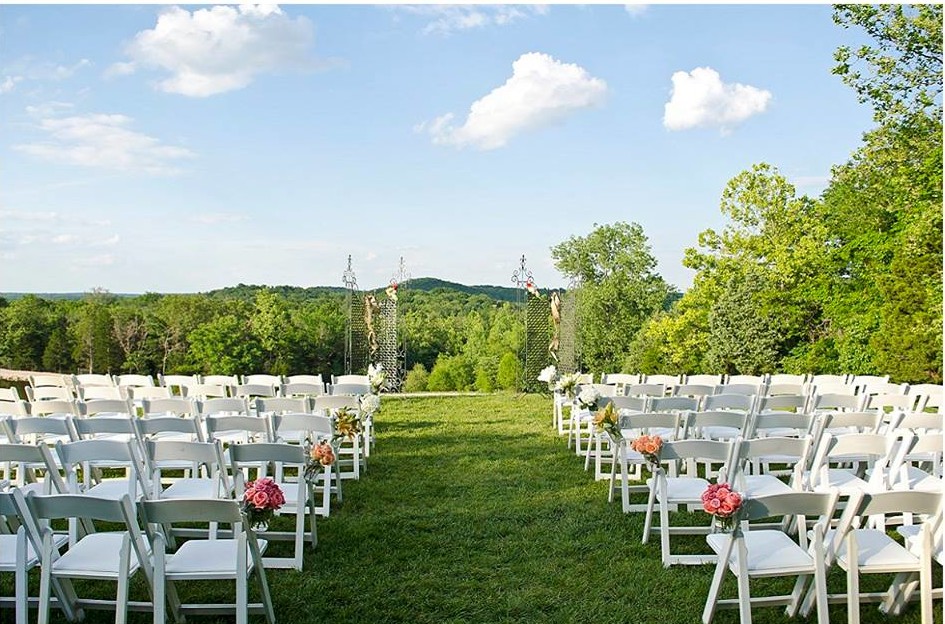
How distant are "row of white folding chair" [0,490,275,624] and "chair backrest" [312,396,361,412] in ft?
9.93

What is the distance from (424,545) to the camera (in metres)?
5.25

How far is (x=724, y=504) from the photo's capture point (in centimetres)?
347

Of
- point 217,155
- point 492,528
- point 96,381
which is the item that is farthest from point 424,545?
point 217,155

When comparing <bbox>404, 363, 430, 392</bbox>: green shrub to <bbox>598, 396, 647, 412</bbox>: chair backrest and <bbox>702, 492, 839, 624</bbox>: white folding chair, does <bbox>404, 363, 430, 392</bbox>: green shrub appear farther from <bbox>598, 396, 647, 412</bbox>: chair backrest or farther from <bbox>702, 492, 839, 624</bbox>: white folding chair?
<bbox>702, 492, 839, 624</bbox>: white folding chair

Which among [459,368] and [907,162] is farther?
[459,368]

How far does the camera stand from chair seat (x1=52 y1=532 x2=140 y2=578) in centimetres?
356

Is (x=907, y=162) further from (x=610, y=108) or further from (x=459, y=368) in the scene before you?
(x=459, y=368)

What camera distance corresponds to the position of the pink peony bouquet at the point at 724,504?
3465mm

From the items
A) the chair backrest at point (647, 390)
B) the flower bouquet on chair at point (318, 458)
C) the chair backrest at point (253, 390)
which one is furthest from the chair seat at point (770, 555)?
the chair backrest at point (253, 390)

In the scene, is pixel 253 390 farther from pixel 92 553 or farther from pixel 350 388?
pixel 92 553

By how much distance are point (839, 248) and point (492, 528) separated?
17.6 metres

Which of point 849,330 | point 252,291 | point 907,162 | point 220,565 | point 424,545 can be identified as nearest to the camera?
point 220,565

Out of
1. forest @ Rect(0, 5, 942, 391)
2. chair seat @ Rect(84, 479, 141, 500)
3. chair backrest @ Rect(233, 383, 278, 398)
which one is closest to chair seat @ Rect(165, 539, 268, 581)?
chair seat @ Rect(84, 479, 141, 500)

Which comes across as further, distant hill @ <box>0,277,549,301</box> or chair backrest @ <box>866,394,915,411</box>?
distant hill @ <box>0,277,549,301</box>
